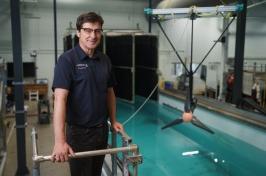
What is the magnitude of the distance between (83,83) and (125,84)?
6.75 m

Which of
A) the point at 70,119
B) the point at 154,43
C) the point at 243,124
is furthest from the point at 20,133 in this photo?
the point at 154,43

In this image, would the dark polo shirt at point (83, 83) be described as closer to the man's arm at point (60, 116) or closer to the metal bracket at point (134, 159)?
the man's arm at point (60, 116)

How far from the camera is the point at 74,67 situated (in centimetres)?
181

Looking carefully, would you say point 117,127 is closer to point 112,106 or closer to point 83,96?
point 112,106

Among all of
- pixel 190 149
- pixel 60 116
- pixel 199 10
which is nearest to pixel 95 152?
pixel 60 116

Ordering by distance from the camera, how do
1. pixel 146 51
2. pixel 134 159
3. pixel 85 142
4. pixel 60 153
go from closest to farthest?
pixel 60 153, pixel 134 159, pixel 85 142, pixel 146 51

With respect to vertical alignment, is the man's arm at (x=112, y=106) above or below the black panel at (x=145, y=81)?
above

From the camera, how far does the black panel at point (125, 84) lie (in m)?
8.36

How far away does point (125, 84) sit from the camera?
8.58 metres

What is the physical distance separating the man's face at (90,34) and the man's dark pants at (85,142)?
1.86ft

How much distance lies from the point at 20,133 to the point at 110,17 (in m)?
8.15

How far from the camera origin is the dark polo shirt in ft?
5.82

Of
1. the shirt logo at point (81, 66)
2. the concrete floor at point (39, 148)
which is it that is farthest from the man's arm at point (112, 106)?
the concrete floor at point (39, 148)

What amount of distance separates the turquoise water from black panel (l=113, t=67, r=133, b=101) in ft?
5.42
